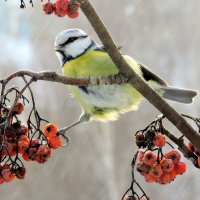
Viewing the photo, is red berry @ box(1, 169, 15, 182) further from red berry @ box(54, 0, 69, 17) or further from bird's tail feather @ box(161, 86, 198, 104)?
bird's tail feather @ box(161, 86, 198, 104)

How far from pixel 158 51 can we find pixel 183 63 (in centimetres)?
38

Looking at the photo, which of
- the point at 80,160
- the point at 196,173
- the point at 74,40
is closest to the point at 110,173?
the point at 80,160

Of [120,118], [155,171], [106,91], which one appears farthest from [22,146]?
[120,118]

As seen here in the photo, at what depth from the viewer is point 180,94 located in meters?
1.99

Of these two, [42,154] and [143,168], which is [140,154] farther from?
[42,154]

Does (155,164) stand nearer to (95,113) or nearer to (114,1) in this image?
(95,113)

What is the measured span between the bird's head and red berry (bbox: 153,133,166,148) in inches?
34.9

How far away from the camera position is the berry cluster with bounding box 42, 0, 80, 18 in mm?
1159

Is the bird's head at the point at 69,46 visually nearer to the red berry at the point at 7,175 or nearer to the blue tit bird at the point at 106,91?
the blue tit bird at the point at 106,91

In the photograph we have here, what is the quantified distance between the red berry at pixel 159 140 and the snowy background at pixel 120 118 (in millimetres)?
5505

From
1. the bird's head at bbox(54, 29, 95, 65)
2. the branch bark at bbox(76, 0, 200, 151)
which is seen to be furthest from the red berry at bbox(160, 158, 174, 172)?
the bird's head at bbox(54, 29, 95, 65)

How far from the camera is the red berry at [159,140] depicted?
126 centimetres

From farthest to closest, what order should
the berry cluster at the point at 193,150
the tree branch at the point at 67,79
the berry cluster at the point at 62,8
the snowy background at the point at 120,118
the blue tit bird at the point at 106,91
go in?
1. the snowy background at the point at 120,118
2. the blue tit bird at the point at 106,91
3. the berry cluster at the point at 193,150
4. the berry cluster at the point at 62,8
5. the tree branch at the point at 67,79

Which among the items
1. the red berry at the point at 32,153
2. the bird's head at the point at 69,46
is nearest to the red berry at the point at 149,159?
the red berry at the point at 32,153
